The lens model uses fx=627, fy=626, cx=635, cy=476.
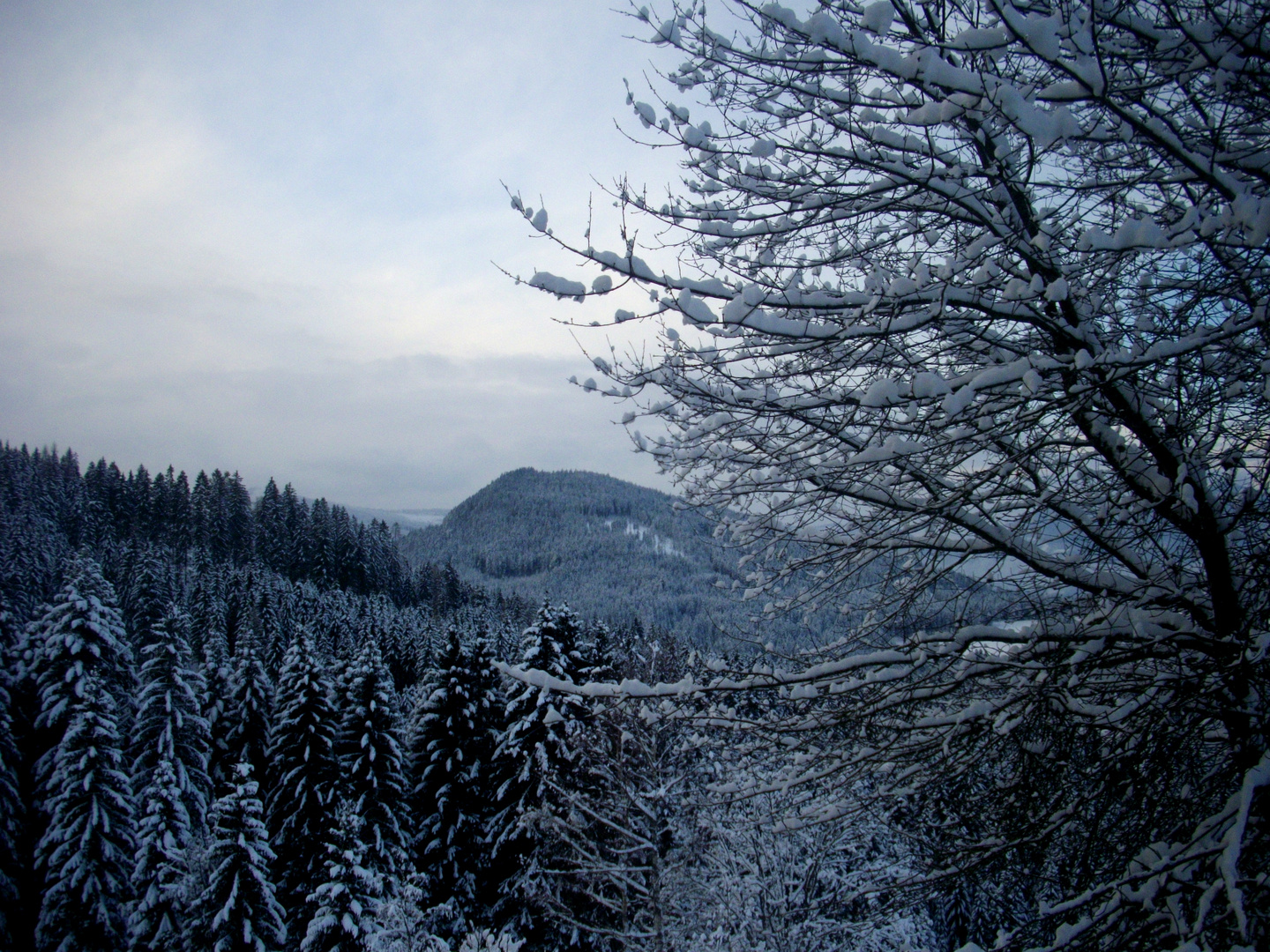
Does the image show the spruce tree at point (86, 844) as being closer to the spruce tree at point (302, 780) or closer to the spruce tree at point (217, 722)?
the spruce tree at point (302, 780)

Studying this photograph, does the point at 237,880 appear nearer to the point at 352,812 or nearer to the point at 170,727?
the point at 352,812

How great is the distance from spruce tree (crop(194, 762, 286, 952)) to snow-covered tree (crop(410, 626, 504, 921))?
4.25 meters

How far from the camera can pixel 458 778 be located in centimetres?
1688

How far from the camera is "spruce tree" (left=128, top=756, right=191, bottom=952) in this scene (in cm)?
1466

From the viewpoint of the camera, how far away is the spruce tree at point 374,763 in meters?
16.4

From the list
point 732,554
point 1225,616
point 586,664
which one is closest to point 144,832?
point 586,664

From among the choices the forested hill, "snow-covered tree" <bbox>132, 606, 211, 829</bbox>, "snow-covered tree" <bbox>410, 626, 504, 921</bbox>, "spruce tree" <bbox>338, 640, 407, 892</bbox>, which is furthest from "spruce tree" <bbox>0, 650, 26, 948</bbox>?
the forested hill

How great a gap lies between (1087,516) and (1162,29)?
6.25 feet

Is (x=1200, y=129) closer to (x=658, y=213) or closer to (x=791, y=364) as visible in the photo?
(x=791, y=364)

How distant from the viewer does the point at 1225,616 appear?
2.51 metres

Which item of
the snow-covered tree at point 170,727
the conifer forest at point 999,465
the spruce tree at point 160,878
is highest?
the conifer forest at point 999,465

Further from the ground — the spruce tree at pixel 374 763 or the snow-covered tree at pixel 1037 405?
the snow-covered tree at pixel 1037 405

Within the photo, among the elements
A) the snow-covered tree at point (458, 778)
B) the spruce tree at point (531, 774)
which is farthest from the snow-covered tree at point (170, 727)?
the spruce tree at point (531, 774)

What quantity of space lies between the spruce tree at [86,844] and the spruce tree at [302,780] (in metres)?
3.37
